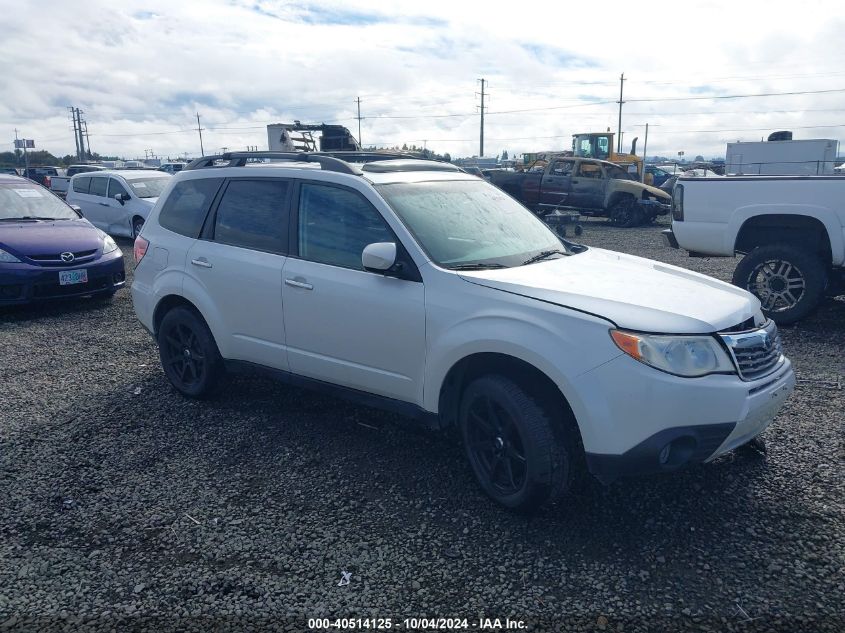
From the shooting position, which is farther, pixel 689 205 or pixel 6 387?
pixel 689 205

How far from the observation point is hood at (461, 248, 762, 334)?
323cm

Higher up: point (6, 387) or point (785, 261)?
point (785, 261)

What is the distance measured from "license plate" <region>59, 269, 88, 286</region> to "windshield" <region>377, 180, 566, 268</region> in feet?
18.9

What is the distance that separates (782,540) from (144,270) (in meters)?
4.73

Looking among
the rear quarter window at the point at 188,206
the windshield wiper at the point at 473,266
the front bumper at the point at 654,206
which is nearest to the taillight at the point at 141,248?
the rear quarter window at the point at 188,206

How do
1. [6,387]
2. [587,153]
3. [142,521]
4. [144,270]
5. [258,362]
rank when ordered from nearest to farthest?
[142,521] → [258,362] → [144,270] → [6,387] → [587,153]

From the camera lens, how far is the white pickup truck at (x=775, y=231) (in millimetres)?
7004

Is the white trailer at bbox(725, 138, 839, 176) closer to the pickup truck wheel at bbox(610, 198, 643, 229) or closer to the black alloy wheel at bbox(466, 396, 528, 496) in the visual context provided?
the pickup truck wheel at bbox(610, 198, 643, 229)

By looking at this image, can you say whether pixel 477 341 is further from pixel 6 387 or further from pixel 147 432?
pixel 6 387

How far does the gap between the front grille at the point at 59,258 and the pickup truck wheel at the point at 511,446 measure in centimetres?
655

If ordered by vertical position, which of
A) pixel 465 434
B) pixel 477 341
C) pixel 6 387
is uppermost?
pixel 477 341

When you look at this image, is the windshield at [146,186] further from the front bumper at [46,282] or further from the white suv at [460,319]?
Result: the white suv at [460,319]

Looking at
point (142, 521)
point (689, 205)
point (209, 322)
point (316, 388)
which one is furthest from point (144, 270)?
point (689, 205)

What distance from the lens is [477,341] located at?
350cm
